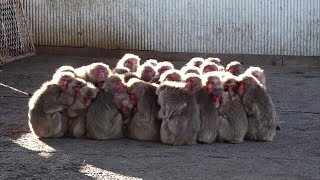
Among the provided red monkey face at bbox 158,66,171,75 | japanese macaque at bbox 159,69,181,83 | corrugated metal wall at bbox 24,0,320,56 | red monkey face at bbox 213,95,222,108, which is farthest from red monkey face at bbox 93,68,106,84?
corrugated metal wall at bbox 24,0,320,56

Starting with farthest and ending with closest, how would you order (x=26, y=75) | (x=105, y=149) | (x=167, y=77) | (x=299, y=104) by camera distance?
(x=26, y=75) < (x=299, y=104) < (x=167, y=77) < (x=105, y=149)

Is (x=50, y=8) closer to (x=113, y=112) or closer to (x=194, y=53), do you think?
(x=194, y=53)

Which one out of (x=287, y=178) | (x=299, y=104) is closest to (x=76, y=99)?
(x=287, y=178)

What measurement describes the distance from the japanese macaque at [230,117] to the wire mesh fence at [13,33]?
7.33 metres

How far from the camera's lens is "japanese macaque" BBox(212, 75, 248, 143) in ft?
26.6

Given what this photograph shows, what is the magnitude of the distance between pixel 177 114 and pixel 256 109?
38.6 inches

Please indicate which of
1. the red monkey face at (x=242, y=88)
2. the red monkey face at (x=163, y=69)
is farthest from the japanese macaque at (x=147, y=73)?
the red monkey face at (x=242, y=88)

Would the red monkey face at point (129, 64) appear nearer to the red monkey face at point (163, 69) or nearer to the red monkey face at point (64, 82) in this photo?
the red monkey face at point (163, 69)

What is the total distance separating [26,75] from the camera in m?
13.5

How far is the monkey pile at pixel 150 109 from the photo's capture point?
8016 millimetres

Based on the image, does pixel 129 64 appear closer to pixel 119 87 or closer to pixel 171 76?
pixel 171 76

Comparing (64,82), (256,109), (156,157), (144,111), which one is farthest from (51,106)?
(256,109)

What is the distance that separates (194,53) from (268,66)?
5.35 feet

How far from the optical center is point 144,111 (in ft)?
26.7
